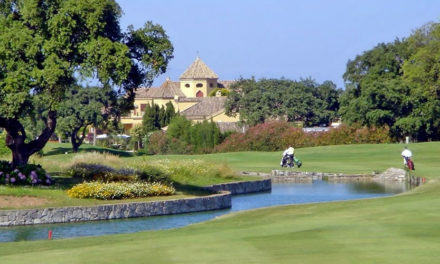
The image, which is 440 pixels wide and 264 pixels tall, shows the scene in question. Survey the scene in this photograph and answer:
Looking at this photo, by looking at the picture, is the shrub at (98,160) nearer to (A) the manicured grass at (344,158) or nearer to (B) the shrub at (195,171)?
Result: (B) the shrub at (195,171)

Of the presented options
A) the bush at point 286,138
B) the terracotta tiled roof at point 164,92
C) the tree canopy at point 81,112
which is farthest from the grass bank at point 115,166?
the terracotta tiled roof at point 164,92

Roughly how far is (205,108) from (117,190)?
11294 cm

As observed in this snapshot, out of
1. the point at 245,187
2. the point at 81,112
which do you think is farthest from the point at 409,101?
the point at 245,187

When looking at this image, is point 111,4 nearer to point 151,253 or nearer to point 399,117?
point 151,253

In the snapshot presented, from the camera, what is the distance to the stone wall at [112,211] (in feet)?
103

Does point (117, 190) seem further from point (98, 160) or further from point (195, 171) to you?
point (195, 171)

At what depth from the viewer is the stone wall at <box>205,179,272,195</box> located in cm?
4284

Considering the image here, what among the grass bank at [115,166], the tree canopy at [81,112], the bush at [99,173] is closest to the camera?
the grass bank at [115,166]

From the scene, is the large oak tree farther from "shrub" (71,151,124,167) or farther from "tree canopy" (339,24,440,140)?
"tree canopy" (339,24,440,140)

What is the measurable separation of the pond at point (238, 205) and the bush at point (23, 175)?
11.9 feet

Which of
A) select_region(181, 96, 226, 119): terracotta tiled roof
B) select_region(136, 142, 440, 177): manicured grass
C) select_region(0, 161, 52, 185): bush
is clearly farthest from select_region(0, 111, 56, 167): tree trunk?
select_region(181, 96, 226, 119): terracotta tiled roof

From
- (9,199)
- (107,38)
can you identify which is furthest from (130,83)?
(9,199)

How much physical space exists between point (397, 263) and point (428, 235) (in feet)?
11.5

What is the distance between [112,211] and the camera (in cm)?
3344
